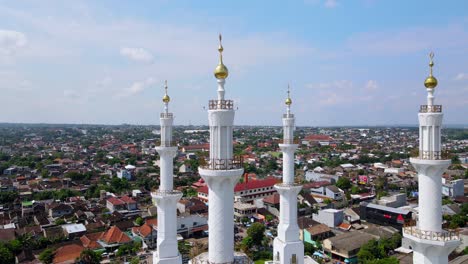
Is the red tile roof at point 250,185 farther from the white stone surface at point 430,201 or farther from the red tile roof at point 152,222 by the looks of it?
the white stone surface at point 430,201

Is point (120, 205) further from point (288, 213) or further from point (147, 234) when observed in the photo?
point (288, 213)

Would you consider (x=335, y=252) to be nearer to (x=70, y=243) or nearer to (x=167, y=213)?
(x=167, y=213)

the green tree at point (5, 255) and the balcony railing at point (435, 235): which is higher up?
the balcony railing at point (435, 235)

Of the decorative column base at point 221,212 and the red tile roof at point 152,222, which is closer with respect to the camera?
the decorative column base at point 221,212

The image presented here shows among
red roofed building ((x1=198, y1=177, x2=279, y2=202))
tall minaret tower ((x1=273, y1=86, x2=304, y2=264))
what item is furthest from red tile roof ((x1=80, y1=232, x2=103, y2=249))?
tall minaret tower ((x1=273, y1=86, x2=304, y2=264))

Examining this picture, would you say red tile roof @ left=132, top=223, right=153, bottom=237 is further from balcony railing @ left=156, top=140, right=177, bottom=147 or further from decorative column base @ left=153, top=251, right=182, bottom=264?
balcony railing @ left=156, top=140, right=177, bottom=147

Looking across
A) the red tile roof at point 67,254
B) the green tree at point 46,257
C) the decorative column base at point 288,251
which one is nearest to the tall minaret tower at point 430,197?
the decorative column base at point 288,251
